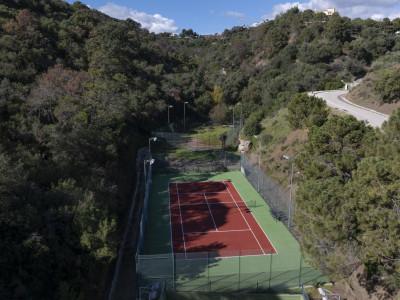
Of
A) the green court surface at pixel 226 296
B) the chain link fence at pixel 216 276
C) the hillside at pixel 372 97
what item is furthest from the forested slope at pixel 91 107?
the hillside at pixel 372 97

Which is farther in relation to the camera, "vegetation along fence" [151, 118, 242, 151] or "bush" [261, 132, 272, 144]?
"vegetation along fence" [151, 118, 242, 151]

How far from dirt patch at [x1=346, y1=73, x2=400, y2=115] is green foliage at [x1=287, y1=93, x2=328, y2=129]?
1031cm

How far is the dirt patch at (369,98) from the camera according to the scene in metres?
33.7

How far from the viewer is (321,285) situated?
50.5 ft

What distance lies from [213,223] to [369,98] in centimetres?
2808

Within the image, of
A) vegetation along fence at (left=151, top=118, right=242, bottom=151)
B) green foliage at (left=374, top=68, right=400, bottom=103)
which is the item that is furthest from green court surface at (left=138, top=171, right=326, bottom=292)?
vegetation along fence at (left=151, top=118, right=242, bottom=151)

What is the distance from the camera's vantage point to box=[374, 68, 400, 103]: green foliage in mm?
32594

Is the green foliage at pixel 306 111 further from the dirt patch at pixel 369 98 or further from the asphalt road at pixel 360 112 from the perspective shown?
the dirt patch at pixel 369 98

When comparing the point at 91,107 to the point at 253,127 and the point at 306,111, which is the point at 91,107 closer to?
the point at 306,111

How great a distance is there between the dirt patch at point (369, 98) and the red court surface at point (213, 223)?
64.0 ft

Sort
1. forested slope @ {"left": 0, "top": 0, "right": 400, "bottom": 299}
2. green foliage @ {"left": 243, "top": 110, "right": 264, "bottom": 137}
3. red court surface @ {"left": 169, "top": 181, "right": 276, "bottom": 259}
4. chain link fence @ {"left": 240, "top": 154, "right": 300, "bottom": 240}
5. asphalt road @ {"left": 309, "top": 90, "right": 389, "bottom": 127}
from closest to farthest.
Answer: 1. forested slope @ {"left": 0, "top": 0, "right": 400, "bottom": 299}
2. red court surface @ {"left": 169, "top": 181, "right": 276, "bottom": 259}
3. chain link fence @ {"left": 240, "top": 154, "right": 300, "bottom": 240}
4. asphalt road @ {"left": 309, "top": 90, "right": 389, "bottom": 127}
5. green foliage @ {"left": 243, "top": 110, "right": 264, "bottom": 137}

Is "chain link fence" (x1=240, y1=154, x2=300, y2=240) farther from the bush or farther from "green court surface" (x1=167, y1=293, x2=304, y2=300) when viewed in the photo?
"green court surface" (x1=167, y1=293, x2=304, y2=300)

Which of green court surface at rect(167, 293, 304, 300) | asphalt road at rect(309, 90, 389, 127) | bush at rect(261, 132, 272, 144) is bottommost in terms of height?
green court surface at rect(167, 293, 304, 300)

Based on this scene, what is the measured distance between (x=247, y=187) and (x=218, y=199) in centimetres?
422
